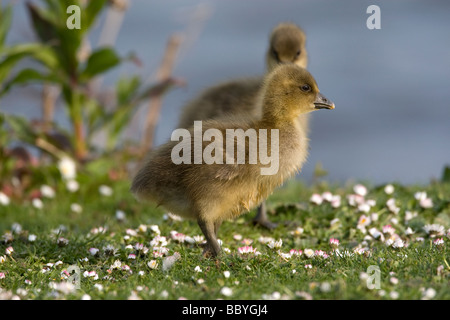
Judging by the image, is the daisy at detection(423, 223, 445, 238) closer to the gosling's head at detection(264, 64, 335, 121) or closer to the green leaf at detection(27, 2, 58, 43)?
the gosling's head at detection(264, 64, 335, 121)

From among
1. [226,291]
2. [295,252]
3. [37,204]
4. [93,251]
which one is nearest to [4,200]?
[37,204]

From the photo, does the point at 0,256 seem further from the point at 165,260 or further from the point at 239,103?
the point at 239,103

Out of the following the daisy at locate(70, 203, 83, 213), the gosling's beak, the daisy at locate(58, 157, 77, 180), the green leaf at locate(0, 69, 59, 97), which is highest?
the green leaf at locate(0, 69, 59, 97)

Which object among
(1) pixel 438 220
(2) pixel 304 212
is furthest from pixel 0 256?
(1) pixel 438 220

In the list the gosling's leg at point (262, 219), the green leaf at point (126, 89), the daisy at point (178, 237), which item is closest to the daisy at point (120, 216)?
the daisy at point (178, 237)

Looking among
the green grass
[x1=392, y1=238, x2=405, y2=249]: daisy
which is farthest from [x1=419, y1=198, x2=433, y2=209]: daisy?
[x1=392, y1=238, x2=405, y2=249]: daisy

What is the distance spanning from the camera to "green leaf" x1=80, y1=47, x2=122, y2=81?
24.4 feet

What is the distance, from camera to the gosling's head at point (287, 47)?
6.23 m

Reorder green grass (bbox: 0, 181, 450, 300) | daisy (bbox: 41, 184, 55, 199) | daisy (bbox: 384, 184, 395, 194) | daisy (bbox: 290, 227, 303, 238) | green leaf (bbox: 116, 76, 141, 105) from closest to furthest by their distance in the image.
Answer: green grass (bbox: 0, 181, 450, 300) → daisy (bbox: 290, 227, 303, 238) → daisy (bbox: 384, 184, 395, 194) → daisy (bbox: 41, 184, 55, 199) → green leaf (bbox: 116, 76, 141, 105)

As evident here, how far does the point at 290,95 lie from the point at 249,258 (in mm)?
1253

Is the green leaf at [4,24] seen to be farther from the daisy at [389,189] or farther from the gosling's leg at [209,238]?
the daisy at [389,189]

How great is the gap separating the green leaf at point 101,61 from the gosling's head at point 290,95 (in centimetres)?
322

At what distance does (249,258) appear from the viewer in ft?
14.0

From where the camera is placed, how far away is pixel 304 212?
5.88 metres
